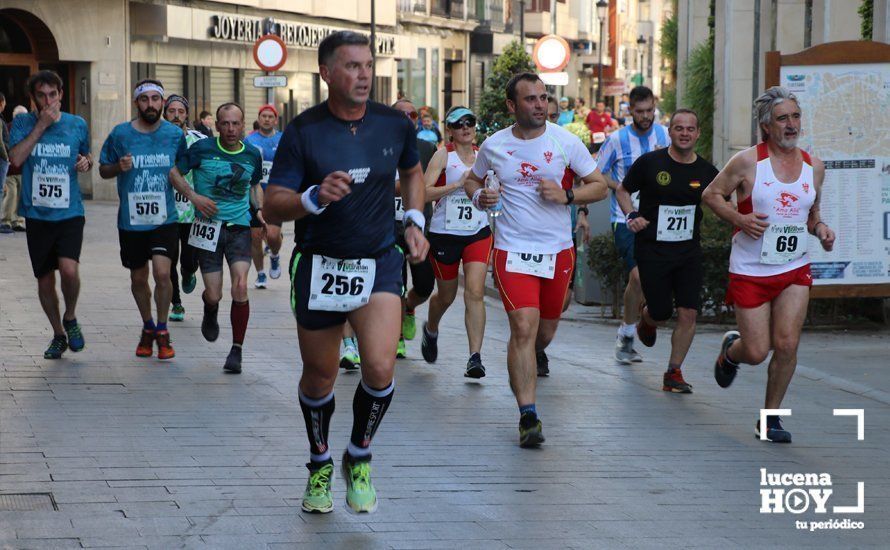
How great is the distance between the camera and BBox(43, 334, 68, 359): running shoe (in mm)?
10547

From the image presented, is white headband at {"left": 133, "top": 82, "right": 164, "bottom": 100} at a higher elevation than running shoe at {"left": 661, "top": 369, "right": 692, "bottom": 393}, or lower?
higher

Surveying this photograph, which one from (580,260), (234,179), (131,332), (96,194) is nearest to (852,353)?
(580,260)

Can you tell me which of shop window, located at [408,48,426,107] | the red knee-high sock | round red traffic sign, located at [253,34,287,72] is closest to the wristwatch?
the red knee-high sock

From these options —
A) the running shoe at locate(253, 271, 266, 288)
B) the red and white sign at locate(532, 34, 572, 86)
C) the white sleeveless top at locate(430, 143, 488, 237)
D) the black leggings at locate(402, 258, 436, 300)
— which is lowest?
the running shoe at locate(253, 271, 266, 288)

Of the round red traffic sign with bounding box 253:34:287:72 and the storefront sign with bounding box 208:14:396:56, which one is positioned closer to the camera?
the round red traffic sign with bounding box 253:34:287:72

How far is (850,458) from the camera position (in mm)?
7832

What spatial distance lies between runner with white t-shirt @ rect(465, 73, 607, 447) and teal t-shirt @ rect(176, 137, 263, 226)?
256 cm

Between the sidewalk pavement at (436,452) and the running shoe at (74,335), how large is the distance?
4.7 inches

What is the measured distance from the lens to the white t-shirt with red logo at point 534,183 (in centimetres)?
842

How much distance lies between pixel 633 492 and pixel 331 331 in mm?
1626

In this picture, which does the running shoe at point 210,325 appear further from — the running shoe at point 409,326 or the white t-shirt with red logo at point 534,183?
the white t-shirt with red logo at point 534,183

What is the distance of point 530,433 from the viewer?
25.9 feet

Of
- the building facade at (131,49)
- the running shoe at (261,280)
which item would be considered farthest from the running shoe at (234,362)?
the building facade at (131,49)

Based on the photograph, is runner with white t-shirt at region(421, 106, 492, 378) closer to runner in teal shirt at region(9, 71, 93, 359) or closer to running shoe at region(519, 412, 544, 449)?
running shoe at region(519, 412, 544, 449)
